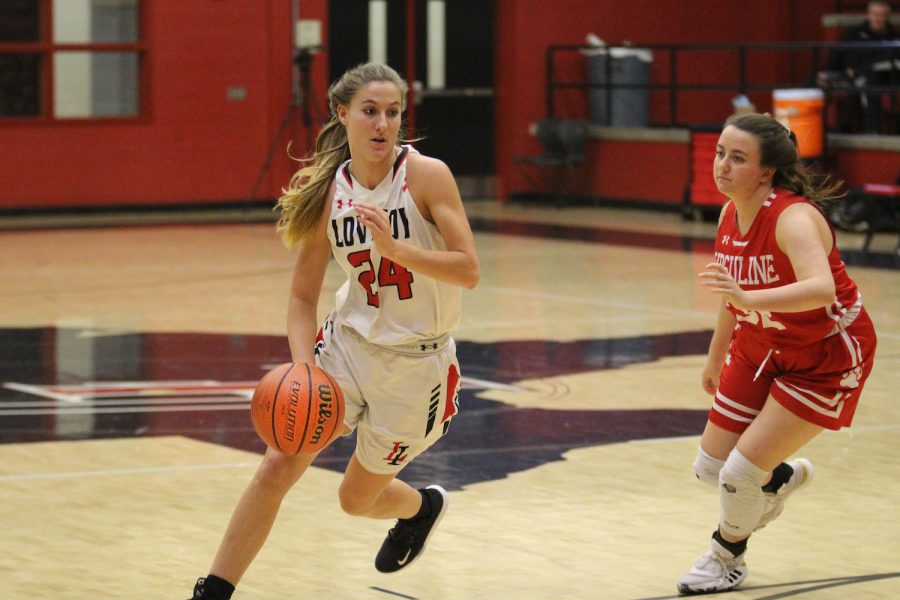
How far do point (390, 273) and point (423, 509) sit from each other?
36.2 inches

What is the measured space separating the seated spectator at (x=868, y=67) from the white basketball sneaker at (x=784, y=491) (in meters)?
12.4

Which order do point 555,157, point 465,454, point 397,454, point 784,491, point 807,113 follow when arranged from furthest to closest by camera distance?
point 555,157 < point 807,113 < point 465,454 < point 784,491 < point 397,454

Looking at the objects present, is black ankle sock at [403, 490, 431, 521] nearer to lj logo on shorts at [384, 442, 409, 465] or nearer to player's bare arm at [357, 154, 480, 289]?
lj logo on shorts at [384, 442, 409, 465]

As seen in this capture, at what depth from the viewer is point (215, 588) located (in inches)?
180

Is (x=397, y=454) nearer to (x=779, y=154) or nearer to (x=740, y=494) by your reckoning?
(x=740, y=494)

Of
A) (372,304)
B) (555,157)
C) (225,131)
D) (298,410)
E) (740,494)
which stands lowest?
(740,494)

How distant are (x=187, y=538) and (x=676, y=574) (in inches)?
67.6

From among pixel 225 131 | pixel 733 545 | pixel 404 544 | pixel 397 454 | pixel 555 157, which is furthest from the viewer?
pixel 555 157

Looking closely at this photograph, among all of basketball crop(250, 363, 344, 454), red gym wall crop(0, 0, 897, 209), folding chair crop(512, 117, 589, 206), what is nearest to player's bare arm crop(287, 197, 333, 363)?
basketball crop(250, 363, 344, 454)

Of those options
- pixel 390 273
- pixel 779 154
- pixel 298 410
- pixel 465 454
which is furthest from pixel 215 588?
pixel 465 454

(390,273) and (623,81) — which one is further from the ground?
(623,81)

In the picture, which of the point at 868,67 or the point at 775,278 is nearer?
the point at 775,278

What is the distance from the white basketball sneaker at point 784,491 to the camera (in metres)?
5.29

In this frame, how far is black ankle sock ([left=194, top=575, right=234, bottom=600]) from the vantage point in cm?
456
